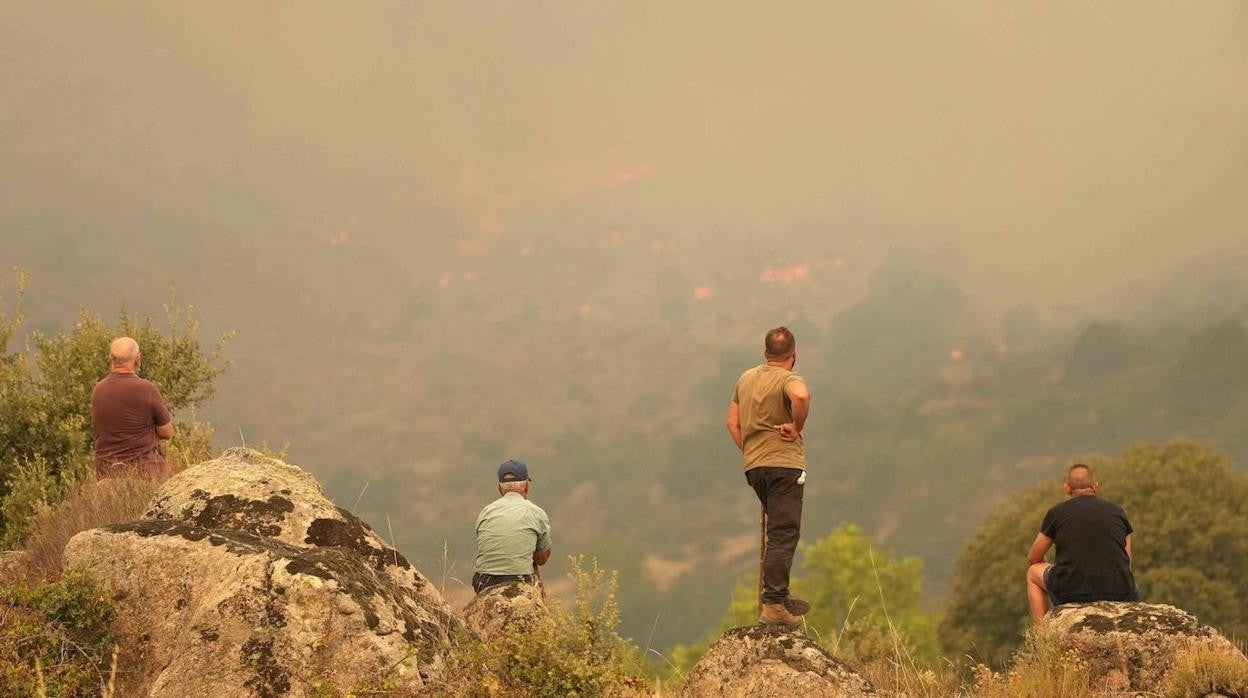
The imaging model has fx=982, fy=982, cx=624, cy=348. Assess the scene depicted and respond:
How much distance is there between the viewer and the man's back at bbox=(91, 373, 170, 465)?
12.4 meters

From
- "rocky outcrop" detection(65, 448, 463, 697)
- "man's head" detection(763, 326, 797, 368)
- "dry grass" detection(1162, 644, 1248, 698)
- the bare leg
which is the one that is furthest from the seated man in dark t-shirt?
"rocky outcrop" detection(65, 448, 463, 697)

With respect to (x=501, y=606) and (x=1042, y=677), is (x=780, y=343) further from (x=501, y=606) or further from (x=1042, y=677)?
(x=501, y=606)

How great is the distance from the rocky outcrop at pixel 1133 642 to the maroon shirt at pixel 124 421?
10.7 meters

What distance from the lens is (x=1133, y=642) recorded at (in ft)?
28.6

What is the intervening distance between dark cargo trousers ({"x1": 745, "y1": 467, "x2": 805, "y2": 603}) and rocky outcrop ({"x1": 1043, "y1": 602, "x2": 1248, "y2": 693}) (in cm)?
267

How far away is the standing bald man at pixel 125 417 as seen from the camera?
12352 mm

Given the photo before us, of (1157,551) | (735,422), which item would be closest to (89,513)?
(735,422)

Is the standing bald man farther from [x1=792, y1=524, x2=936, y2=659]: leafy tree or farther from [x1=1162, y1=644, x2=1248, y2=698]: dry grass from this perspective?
[x1=792, y1=524, x2=936, y2=659]: leafy tree

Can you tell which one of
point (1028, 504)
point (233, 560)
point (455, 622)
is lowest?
point (1028, 504)

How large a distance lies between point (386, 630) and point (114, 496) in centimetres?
574

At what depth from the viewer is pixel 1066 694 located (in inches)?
320

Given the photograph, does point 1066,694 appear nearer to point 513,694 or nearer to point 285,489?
point 513,694

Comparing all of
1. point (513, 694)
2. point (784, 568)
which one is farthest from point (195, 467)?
point (784, 568)

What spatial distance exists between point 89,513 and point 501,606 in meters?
4.84
